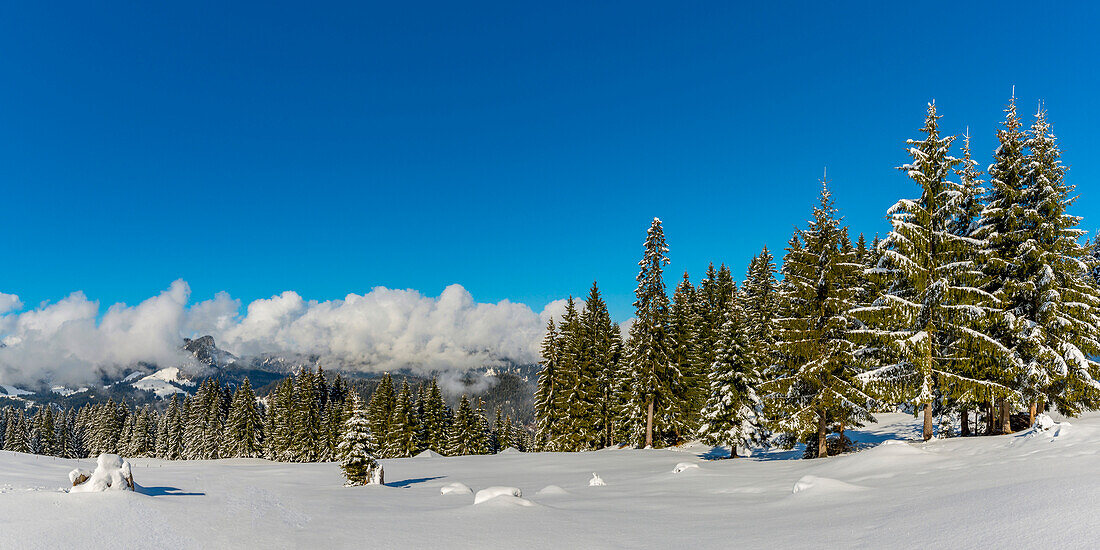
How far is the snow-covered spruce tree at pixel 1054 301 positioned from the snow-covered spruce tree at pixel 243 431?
82.4 meters

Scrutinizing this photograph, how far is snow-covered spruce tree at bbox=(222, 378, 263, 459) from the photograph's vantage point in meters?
72.9

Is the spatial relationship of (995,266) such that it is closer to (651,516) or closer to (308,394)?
(651,516)

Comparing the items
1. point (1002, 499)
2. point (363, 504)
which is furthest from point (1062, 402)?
point (363, 504)

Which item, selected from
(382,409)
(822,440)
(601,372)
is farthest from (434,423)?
(822,440)

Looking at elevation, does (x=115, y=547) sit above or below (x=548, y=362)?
below

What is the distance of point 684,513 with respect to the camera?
35.9ft

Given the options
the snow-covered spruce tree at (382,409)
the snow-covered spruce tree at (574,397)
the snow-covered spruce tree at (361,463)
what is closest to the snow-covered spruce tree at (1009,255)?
the snow-covered spruce tree at (361,463)

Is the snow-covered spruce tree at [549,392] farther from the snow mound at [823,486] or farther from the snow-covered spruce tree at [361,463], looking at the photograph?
the snow mound at [823,486]

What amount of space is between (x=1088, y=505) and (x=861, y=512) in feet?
9.81

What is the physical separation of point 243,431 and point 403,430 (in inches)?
1283

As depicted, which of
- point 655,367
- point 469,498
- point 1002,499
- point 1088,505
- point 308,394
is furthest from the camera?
point 308,394

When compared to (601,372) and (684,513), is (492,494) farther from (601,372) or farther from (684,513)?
(601,372)

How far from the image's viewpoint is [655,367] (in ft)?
132

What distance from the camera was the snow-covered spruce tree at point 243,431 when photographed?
72938 millimetres
